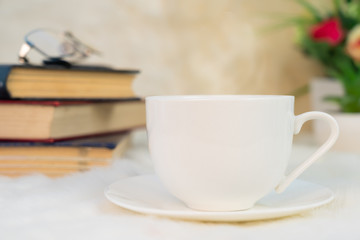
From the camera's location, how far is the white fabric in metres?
0.42

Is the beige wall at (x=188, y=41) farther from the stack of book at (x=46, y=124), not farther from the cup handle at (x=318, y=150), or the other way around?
the cup handle at (x=318, y=150)

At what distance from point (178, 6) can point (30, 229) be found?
100cm

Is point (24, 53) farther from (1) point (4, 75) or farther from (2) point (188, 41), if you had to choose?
(2) point (188, 41)

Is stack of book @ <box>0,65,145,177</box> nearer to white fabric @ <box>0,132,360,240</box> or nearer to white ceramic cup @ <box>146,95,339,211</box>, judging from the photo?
white fabric @ <box>0,132,360,240</box>

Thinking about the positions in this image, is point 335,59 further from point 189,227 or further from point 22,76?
point 189,227

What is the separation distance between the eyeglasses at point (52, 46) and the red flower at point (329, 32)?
609 mm

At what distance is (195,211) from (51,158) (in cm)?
31

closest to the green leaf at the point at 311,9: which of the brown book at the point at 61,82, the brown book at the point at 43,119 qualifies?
the brown book at the point at 61,82

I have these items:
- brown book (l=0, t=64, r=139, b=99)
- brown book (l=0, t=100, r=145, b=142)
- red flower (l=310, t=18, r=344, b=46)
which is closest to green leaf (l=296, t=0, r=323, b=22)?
red flower (l=310, t=18, r=344, b=46)

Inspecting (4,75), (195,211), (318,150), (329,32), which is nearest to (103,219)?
(195,211)

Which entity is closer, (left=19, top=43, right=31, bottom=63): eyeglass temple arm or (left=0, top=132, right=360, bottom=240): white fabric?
(left=0, top=132, right=360, bottom=240): white fabric

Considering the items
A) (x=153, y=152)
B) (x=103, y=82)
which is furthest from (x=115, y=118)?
(x=153, y=152)

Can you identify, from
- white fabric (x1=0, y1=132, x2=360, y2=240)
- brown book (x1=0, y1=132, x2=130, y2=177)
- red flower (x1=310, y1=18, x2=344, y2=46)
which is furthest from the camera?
red flower (x1=310, y1=18, x2=344, y2=46)

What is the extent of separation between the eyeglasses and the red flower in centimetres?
61
